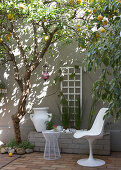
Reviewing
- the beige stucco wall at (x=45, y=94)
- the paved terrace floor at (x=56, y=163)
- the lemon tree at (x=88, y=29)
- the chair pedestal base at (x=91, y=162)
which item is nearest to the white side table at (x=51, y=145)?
the paved terrace floor at (x=56, y=163)

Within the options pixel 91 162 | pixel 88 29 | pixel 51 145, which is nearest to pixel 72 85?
pixel 51 145

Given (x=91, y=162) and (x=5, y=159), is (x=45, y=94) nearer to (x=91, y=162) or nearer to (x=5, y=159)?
(x=5, y=159)

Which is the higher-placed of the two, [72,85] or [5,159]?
[72,85]

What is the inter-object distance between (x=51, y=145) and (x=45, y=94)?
4.80 feet

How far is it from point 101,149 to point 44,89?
2.14 m

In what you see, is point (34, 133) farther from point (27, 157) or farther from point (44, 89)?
point (44, 89)

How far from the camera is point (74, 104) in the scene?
633 cm

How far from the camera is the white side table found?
5.29 meters

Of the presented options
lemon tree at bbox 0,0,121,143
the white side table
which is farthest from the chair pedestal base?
lemon tree at bbox 0,0,121,143

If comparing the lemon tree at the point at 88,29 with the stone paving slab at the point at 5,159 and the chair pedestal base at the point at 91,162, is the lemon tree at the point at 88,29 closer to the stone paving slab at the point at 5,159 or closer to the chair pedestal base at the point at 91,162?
the stone paving slab at the point at 5,159

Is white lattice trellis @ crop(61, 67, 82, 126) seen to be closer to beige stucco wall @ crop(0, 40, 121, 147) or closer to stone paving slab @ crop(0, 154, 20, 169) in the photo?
beige stucco wall @ crop(0, 40, 121, 147)

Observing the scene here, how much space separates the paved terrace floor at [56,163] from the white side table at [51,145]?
5.4 inches

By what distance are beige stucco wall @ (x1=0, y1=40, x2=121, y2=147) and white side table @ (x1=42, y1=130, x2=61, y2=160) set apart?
91 cm

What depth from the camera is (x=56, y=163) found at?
4.94 m
